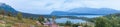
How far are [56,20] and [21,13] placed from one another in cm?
130

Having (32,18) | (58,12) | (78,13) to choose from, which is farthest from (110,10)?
(32,18)

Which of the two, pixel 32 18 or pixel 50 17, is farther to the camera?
pixel 32 18

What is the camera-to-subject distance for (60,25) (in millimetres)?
9852

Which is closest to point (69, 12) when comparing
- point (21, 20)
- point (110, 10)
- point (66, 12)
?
point (66, 12)

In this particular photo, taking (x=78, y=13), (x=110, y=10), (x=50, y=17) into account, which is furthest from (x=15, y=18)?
(x=110, y=10)

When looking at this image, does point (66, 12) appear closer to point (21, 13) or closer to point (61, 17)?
point (61, 17)

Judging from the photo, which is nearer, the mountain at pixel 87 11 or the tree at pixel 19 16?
the mountain at pixel 87 11

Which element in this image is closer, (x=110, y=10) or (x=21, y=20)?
(x=110, y=10)

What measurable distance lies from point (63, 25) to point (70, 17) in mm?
335

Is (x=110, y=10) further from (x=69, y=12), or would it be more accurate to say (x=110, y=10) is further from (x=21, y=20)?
(x=21, y=20)

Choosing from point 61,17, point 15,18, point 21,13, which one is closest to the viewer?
point 61,17

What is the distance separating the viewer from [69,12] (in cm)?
1004

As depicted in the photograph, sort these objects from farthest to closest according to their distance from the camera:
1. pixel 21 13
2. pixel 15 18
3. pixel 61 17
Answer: pixel 15 18, pixel 21 13, pixel 61 17

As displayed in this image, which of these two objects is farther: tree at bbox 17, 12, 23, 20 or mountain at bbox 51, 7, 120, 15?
tree at bbox 17, 12, 23, 20
